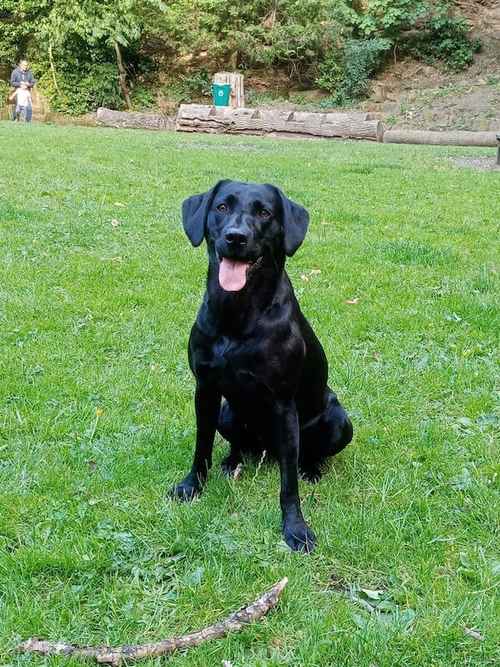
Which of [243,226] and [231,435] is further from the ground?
[243,226]

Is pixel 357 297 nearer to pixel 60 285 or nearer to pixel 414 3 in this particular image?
pixel 60 285

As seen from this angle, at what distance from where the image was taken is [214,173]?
11.1 meters

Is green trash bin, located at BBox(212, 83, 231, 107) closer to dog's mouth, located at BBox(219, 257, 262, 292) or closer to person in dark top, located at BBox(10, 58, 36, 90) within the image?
person in dark top, located at BBox(10, 58, 36, 90)

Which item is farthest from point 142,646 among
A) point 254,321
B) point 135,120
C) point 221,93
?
point 221,93

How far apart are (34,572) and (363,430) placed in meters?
1.91

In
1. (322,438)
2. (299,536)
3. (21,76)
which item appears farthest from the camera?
(21,76)

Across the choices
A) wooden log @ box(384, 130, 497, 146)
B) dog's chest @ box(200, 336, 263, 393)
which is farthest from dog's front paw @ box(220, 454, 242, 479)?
wooden log @ box(384, 130, 497, 146)

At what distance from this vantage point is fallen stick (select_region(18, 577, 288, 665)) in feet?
6.94

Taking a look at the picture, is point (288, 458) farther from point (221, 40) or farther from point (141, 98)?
point (141, 98)

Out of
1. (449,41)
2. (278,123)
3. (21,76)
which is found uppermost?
(449,41)

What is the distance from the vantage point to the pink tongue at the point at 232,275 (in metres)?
2.69

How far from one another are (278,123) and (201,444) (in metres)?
19.6

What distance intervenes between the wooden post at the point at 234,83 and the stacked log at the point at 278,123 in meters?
4.15

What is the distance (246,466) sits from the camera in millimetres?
3355
